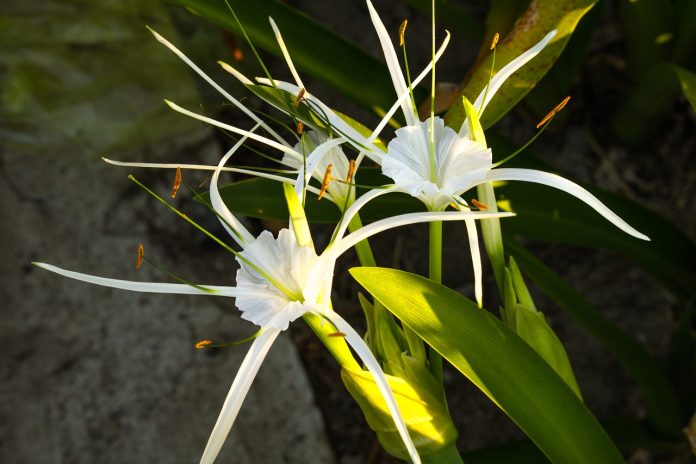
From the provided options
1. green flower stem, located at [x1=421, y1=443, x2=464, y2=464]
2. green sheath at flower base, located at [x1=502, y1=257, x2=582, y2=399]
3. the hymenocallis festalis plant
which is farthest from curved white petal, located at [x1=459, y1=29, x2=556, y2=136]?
green flower stem, located at [x1=421, y1=443, x2=464, y2=464]

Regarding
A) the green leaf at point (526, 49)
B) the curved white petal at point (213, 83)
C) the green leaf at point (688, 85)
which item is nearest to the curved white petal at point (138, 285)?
the curved white petal at point (213, 83)

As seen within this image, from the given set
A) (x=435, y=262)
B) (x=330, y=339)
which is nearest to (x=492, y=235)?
(x=435, y=262)

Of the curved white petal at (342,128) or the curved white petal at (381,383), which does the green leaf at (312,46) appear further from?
the curved white petal at (381,383)

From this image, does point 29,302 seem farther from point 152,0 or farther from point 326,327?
point 326,327

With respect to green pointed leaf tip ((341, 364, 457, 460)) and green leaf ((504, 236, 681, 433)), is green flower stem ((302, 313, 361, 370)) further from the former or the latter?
green leaf ((504, 236, 681, 433))

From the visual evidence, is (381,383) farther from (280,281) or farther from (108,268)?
(108,268)

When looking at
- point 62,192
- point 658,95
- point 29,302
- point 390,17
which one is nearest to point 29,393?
point 29,302

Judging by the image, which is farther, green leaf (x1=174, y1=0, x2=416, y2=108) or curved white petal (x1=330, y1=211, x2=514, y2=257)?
green leaf (x1=174, y1=0, x2=416, y2=108)
